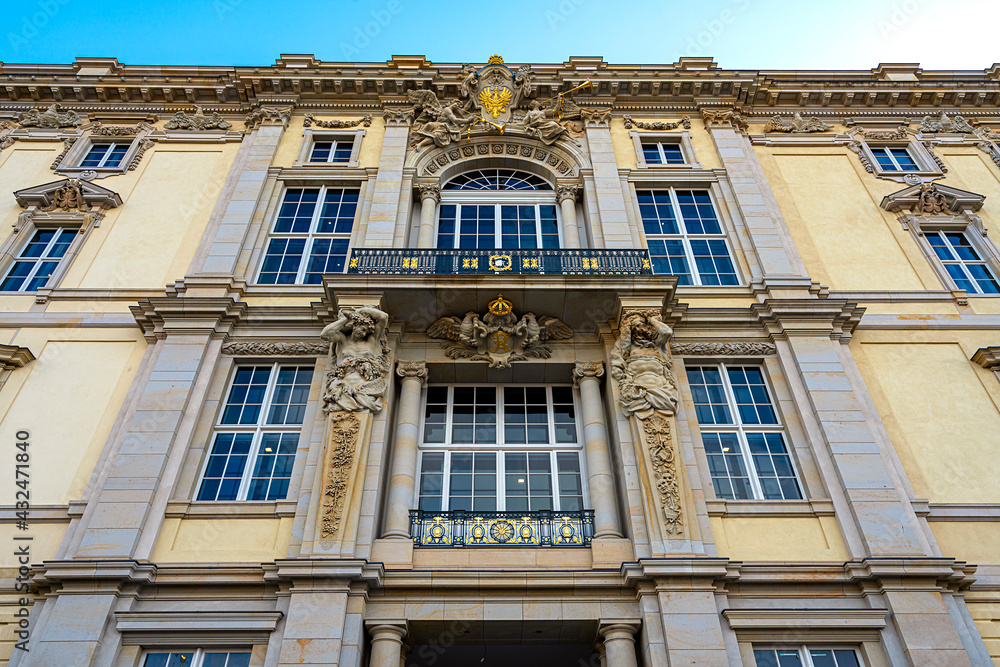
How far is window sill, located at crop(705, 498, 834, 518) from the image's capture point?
41.9 feet

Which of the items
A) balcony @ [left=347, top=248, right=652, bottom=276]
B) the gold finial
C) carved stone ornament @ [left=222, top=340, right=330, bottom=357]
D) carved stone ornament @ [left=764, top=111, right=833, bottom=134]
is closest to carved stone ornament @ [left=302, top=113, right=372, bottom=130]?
balcony @ [left=347, top=248, right=652, bottom=276]

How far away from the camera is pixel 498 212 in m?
19.7

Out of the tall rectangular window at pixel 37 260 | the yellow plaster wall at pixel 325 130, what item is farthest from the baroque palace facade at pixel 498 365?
the yellow plaster wall at pixel 325 130

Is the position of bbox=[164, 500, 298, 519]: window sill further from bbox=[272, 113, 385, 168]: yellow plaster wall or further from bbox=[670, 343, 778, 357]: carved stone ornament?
bbox=[272, 113, 385, 168]: yellow plaster wall

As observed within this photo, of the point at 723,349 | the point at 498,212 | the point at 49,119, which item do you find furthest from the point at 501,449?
the point at 49,119

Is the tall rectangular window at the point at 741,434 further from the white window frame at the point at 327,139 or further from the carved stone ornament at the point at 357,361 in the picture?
the white window frame at the point at 327,139

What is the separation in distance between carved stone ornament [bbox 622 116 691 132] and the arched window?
3507mm

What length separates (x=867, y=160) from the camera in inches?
830

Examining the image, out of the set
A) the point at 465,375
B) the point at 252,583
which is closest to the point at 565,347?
the point at 465,375

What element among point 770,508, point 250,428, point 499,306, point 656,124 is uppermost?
point 656,124

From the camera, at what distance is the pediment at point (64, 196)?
19.2 meters

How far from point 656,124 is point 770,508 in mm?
13157

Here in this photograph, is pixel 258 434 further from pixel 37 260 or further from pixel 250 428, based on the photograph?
pixel 37 260

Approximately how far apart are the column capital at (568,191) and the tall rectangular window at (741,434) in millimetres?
6471
